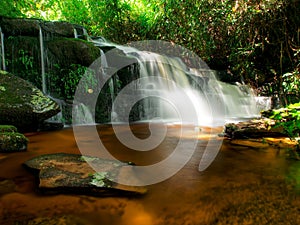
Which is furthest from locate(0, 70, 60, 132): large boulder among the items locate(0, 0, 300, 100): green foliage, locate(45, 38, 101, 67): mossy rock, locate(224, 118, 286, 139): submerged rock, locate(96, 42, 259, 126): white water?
locate(0, 0, 300, 100): green foliage

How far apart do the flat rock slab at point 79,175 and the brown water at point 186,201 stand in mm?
86

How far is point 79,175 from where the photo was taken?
88.7 inches

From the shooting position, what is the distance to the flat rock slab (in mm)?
2043

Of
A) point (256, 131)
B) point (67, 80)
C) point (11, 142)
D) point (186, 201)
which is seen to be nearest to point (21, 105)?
point (11, 142)

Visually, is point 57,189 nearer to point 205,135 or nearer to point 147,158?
point 147,158

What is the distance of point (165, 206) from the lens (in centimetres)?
184

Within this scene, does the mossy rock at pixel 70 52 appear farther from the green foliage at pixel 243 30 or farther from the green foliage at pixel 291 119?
the green foliage at pixel 291 119

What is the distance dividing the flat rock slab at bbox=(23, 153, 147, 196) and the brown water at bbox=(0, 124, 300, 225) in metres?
0.09

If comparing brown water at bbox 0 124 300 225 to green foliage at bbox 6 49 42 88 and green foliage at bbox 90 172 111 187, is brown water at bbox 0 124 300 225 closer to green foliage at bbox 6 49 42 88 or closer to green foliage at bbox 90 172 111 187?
green foliage at bbox 90 172 111 187

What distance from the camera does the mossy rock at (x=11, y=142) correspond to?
3405 millimetres

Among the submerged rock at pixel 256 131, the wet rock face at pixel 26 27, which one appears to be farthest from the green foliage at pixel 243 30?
the submerged rock at pixel 256 131

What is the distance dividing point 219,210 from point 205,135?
333 cm

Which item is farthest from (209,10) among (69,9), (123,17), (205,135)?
(69,9)

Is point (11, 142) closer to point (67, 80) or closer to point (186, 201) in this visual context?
point (186, 201)
